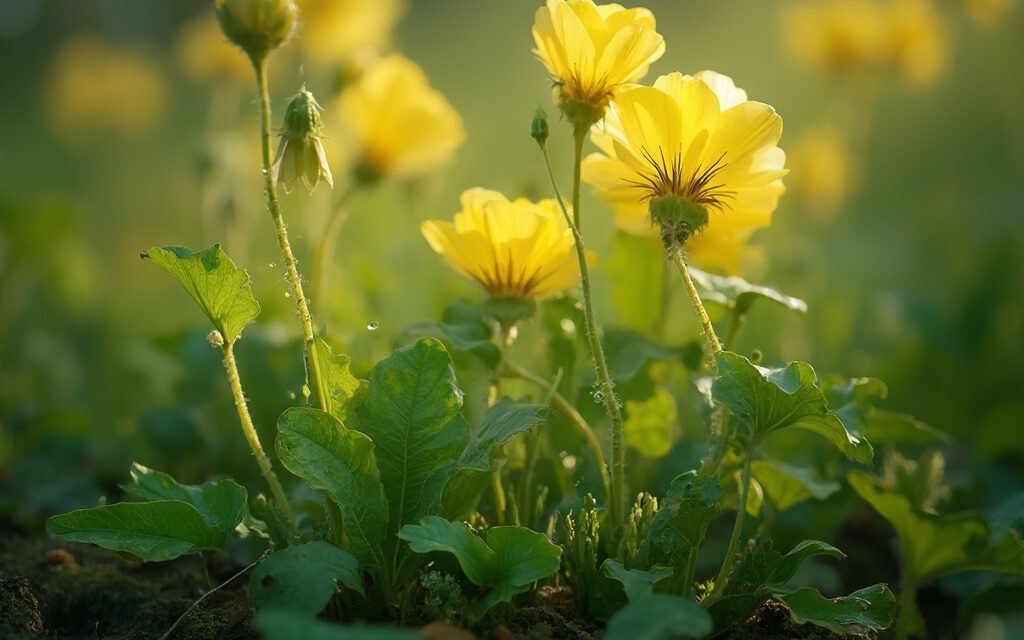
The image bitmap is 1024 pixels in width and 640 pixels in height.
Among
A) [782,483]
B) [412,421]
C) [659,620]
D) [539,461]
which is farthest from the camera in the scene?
[539,461]

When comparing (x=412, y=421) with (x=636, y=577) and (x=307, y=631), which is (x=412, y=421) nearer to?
(x=636, y=577)

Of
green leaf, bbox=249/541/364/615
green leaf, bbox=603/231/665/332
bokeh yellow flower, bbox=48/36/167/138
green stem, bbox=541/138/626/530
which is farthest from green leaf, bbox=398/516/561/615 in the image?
bokeh yellow flower, bbox=48/36/167/138

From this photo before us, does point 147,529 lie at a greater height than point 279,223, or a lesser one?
lesser

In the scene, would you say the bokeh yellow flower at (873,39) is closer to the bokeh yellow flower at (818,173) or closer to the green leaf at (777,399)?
the bokeh yellow flower at (818,173)

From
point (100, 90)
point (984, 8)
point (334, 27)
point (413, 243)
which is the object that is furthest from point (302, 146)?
point (100, 90)

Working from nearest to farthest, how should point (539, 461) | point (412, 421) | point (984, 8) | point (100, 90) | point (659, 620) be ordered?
point (659, 620) → point (412, 421) → point (539, 461) → point (984, 8) → point (100, 90)
